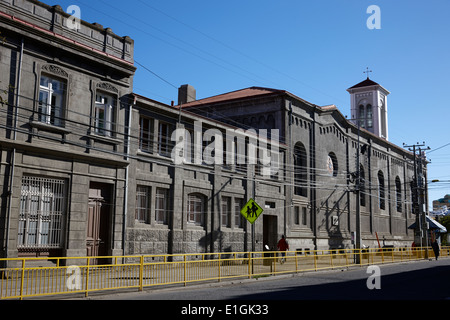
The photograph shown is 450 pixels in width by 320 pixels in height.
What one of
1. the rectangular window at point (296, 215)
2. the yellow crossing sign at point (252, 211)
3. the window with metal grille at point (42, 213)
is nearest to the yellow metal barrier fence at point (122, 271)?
the window with metal grille at point (42, 213)

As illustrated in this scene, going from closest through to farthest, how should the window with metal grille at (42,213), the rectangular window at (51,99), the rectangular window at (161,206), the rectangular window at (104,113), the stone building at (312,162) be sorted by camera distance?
the window with metal grille at (42,213), the rectangular window at (51,99), the rectangular window at (104,113), the rectangular window at (161,206), the stone building at (312,162)

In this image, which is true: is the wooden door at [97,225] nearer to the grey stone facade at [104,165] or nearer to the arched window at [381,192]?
the grey stone facade at [104,165]

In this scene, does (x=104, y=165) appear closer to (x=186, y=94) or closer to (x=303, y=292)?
(x=303, y=292)

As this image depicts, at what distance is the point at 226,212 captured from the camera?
28203 millimetres

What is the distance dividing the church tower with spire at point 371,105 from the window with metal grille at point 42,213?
58166 millimetres

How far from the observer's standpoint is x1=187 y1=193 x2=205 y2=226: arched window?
2569cm

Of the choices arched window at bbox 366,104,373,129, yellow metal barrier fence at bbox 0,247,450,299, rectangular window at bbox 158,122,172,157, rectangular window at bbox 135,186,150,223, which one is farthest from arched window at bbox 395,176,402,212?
rectangular window at bbox 135,186,150,223

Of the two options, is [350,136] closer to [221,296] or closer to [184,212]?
[184,212]

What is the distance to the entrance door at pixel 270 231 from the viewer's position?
3203 centimetres

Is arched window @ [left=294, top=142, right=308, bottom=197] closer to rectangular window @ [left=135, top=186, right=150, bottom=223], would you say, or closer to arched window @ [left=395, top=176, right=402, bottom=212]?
rectangular window @ [left=135, top=186, right=150, bottom=223]

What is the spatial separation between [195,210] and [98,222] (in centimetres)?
685

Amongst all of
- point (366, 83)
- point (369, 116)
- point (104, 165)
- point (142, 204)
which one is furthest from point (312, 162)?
point (366, 83)
